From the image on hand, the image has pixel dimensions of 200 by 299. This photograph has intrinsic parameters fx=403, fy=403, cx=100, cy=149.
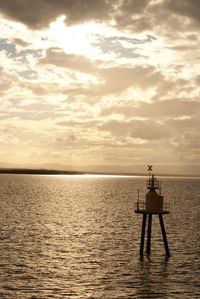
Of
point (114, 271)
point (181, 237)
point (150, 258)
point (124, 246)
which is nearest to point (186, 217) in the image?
point (181, 237)

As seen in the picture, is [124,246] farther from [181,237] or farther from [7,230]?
[7,230]

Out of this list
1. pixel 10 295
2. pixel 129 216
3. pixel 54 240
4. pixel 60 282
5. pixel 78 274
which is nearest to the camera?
pixel 10 295

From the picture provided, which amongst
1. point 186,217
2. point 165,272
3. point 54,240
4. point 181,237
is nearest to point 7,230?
point 54,240

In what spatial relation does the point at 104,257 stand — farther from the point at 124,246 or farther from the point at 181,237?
the point at 181,237

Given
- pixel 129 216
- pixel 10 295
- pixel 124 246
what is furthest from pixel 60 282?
pixel 129 216

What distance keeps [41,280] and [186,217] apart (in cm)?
5377

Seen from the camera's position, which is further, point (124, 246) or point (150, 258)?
point (124, 246)

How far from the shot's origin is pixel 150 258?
4194 centimetres

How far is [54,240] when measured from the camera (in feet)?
172

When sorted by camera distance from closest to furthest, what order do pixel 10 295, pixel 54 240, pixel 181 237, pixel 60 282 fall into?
pixel 10 295, pixel 60 282, pixel 54 240, pixel 181 237

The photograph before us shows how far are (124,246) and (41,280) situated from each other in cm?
1681

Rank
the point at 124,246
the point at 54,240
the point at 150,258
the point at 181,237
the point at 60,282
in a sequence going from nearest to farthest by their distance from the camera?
the point at 60,282, the point at 150,258, the point at 124,246, the point at 54,240, the point at 181,237

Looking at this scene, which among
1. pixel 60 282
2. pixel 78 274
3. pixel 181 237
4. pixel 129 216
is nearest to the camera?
pixel 60 282

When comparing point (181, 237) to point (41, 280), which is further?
point (181, 237)
